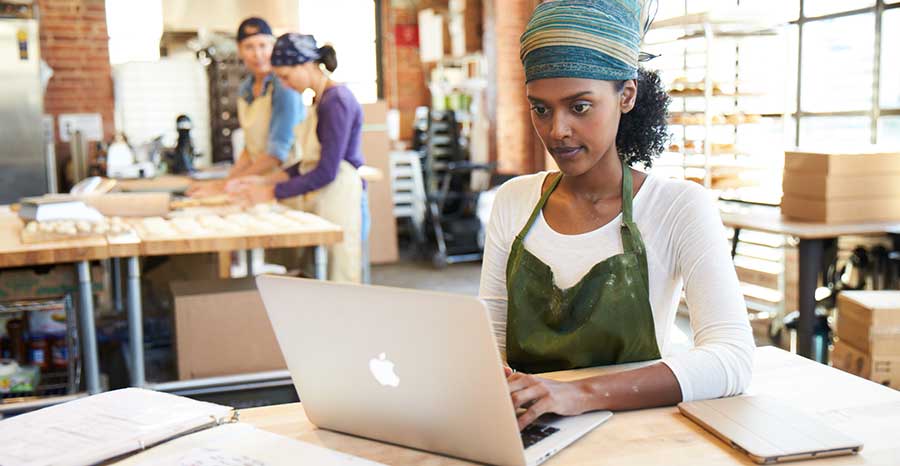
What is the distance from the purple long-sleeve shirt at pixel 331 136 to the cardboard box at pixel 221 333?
590mm

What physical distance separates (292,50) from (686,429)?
2.78m

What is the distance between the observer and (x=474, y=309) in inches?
37.9

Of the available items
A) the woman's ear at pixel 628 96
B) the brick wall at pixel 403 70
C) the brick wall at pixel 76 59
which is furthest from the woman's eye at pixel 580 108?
the brick wall at pixel 403 70

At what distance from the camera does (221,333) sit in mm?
3262

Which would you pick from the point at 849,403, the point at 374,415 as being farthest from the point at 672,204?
the point at 374,415

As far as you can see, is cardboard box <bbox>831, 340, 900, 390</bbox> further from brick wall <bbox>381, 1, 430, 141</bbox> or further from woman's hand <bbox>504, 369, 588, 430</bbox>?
brick wall <bbox>381, 1, 430, 141</bbox>

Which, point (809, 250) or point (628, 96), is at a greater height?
point (628, 96)

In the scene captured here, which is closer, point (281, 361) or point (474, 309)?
point (474, 309)

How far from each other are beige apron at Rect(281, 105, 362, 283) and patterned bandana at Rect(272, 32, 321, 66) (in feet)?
0.84

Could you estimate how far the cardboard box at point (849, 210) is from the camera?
3.77 metres

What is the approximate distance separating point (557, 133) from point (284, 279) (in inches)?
23.3

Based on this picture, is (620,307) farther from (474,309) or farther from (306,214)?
(306,214)

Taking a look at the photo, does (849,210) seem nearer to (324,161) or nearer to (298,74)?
(324,161)

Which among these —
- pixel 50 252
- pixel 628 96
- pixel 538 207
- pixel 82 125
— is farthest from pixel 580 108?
pixel 82 125
